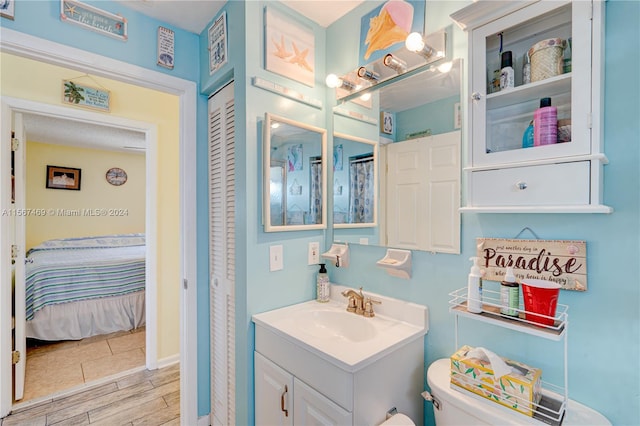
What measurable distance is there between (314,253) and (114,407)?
1.85m

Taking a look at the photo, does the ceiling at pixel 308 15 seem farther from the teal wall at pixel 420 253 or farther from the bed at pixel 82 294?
the bed at pixel 82 294

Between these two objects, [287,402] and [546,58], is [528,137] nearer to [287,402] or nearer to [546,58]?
[546,58]

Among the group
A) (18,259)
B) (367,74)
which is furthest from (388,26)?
(18,259)

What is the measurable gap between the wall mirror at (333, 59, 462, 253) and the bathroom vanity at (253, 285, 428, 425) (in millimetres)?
322

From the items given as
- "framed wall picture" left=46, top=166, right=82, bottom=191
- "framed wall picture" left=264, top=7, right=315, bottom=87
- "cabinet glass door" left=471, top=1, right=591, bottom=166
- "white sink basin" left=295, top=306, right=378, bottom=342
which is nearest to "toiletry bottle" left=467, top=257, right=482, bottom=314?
"cabinet glass door" left=471, top=1, right=591, bottom=166

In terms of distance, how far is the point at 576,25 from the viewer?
86cm

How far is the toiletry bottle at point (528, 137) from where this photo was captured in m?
0.95

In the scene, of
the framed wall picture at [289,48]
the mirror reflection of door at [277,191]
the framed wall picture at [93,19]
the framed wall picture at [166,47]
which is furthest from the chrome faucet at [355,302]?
the framed wall picture at [93,19]

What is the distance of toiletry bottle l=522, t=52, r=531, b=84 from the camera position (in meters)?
0.98

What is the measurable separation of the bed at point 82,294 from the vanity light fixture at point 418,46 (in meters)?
3.68

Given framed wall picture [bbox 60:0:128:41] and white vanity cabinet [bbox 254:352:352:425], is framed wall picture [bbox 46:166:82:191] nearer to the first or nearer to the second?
framed wall picture [bbox 60:0:128:41]

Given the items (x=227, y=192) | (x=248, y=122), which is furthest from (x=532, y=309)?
(x=227, y=192)

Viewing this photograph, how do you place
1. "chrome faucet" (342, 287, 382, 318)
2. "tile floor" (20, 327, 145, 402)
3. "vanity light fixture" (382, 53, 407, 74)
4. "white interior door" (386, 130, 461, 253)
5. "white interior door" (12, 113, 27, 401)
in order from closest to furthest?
1. "white interior door" (386, 130, 461, 253)
2. "vanity light fixture" (382, 53, 407, 74)
3. "chrome faucet" (342, 287, 382, 318)
4. "white interior door" (12, 113, 27, 401)
5. "tile floor" (20, 327, 145, 402)

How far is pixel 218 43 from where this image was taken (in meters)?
1.68
